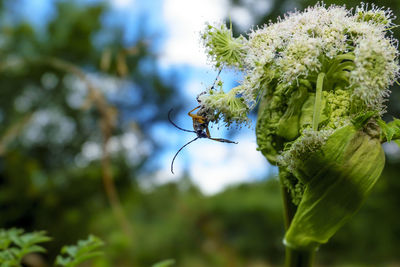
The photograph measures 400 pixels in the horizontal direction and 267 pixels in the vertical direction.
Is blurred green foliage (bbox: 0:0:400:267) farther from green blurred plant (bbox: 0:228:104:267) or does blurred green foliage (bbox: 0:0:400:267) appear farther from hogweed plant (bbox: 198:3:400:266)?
hogweed plant (bbox: 198:3:400:266)

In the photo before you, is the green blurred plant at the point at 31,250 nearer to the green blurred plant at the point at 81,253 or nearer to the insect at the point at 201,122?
the green blurred plant at the point at 81,253

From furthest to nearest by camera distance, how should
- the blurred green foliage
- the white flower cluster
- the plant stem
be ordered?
the blurred green foliage, the plant stem, the white flower cluster

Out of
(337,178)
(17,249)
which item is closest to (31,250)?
(17,249)

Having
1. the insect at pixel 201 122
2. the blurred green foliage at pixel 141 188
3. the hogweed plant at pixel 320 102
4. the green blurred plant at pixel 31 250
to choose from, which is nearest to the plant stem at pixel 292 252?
the hogweed plant at pixel 320 102

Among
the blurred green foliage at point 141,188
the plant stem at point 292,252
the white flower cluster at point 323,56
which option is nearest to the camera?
the white flower cluster at point 323,56

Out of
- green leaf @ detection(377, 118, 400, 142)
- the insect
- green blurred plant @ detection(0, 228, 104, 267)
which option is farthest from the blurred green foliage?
green leaf @ detection(377, 118, 400, 142)

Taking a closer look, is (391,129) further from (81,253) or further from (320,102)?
(81,253)

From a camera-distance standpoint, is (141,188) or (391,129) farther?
(141,188)
